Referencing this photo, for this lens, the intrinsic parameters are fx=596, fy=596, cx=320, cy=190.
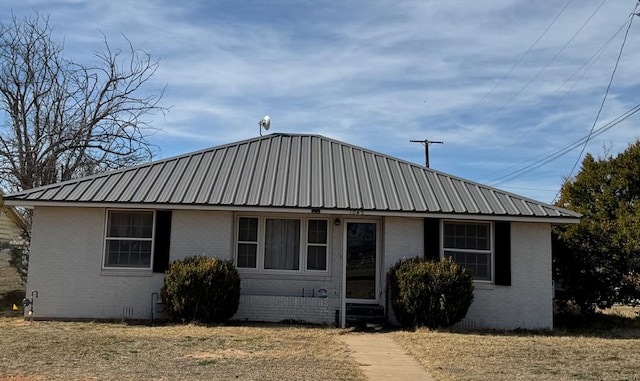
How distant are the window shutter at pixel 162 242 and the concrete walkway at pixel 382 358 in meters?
4.75

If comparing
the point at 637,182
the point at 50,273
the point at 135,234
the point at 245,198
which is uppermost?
the point at 637,182

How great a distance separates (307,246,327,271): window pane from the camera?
14.8m

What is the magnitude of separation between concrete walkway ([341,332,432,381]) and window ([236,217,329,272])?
2.80m

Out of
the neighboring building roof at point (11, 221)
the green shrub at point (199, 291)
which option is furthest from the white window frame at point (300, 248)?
the neighboring building roof at point (11, 221)

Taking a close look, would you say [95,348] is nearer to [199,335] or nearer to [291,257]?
[199,335]

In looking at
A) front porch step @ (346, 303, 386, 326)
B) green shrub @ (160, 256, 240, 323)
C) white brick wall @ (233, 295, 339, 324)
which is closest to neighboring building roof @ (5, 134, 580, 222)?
green shrub @ (160, 256, 240, 323)

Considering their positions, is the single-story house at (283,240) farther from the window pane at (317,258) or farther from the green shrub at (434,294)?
the green shrub at (434,294)

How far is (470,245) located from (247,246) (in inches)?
217

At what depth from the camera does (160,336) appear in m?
11.5

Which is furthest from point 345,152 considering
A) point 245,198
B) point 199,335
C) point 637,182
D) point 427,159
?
point 427,159

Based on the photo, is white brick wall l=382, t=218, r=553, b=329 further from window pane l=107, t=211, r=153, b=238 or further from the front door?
window pane l=107, t=211, r=153, b=238

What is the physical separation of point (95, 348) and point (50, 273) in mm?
4776

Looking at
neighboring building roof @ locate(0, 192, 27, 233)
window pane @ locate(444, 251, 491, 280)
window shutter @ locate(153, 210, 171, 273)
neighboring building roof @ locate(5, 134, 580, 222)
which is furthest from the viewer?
neighboring building roof @ locate(0, 192, 27, 233)

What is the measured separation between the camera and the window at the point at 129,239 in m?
14.3
